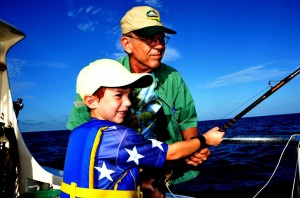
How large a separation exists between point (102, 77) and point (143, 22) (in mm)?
994

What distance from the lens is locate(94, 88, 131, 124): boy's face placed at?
2.21 m

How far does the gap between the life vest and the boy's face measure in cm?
17

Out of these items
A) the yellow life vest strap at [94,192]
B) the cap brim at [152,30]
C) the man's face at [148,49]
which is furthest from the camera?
the man's face at [148,49]

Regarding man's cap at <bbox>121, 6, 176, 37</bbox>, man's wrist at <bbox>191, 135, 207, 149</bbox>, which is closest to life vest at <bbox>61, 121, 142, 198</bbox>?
man's wrist at <bbox>191, 135, 207, 149</bbox>

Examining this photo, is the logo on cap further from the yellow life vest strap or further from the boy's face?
the yellow life vest strap

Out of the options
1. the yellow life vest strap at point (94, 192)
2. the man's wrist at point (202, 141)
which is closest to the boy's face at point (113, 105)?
the yellow life vest strap at point (94, 192)

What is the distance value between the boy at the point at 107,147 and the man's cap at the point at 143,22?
27.8 inches

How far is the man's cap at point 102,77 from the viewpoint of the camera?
7.11ft

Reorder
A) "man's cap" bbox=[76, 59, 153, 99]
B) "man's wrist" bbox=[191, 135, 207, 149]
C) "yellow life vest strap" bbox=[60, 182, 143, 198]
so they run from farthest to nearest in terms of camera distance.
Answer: "man's wrist" bbox=[191, 135, 207, 149] → "man's cap" bbox=[76, 59, 153, 99] → "yellow life vest strap" bbox=[60, 182, 143, 198]

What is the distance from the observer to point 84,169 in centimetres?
192

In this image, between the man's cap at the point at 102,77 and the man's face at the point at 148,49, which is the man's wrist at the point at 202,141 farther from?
the man's face at the point at 148,49

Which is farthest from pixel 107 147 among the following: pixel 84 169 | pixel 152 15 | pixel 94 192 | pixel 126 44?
pixel 152 15

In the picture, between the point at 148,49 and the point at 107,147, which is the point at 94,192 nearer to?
the point at 107,147

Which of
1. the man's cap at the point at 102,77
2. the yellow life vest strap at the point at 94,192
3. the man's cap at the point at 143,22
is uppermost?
the man's cap at the point at 143,22
